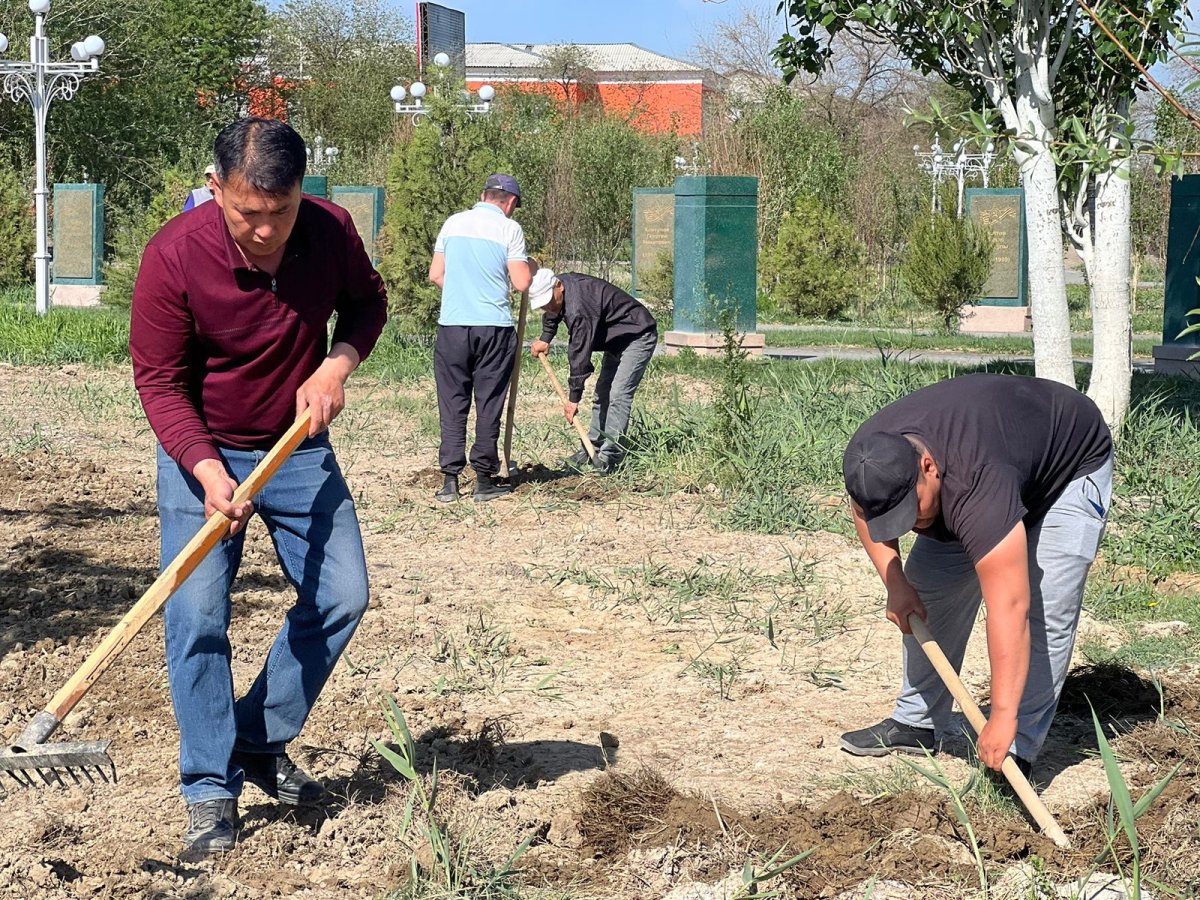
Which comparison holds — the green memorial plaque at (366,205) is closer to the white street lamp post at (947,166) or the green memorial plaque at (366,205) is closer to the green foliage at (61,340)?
the green foliage at (61,340)

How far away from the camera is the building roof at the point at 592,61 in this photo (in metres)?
61.9

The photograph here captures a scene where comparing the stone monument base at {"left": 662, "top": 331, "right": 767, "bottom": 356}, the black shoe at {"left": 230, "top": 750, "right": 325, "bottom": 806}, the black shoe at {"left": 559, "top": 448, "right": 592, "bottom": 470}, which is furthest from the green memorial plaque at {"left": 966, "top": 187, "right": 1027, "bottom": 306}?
the black shoe at {"left": 230, "top": 750, "right": 325, "bottom": 806}

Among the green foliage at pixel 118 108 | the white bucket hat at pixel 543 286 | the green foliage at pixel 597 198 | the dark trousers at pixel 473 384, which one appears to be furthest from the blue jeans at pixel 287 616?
the green foliage at pixel 118 108

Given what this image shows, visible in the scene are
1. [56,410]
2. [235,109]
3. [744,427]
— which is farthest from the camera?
[235,109]

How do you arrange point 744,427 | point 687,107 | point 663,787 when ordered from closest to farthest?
point 663,787, point 744,427, point 687,107

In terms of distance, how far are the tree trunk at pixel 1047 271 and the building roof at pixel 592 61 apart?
52068mm

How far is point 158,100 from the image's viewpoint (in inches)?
1344

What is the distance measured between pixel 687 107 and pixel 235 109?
25.9m

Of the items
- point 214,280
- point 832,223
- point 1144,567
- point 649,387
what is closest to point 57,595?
point 214,280

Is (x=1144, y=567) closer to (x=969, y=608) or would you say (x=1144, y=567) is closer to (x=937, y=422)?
(x=969, y=608)

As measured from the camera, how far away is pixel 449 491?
25.2 ft

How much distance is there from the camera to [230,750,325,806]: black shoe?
351 centimetres

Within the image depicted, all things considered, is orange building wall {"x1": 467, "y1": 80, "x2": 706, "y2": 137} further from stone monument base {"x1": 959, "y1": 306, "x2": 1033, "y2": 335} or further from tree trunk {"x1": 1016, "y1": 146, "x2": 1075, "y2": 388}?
tree trunk {"x1": 1016, "y1": 146, "x2": 1075, "y2": 388}

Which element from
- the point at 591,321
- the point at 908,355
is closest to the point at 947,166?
the point at 908,355
